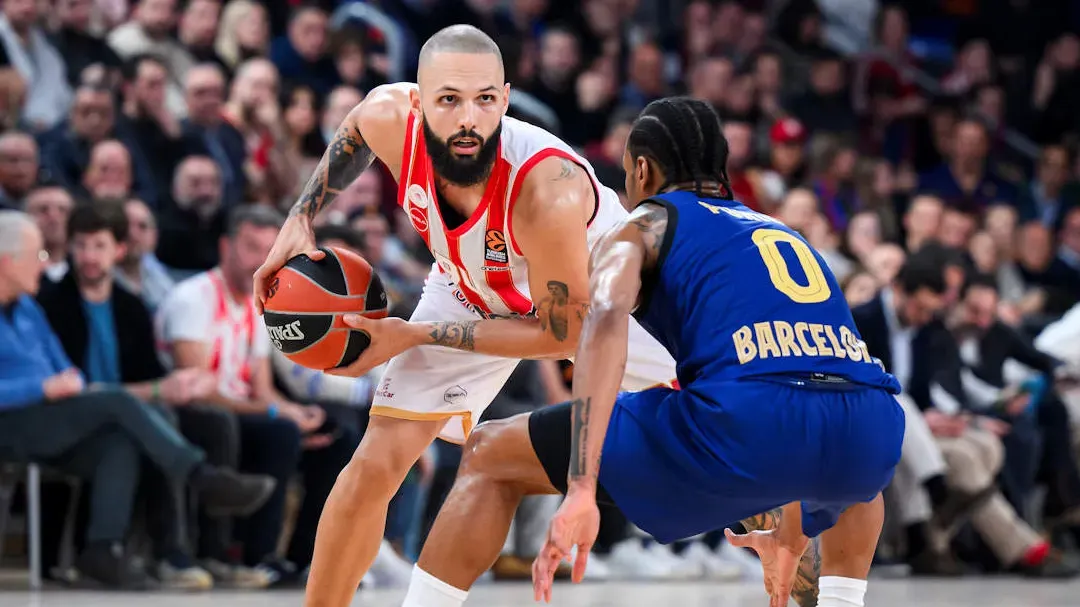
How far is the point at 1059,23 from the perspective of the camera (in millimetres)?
14961

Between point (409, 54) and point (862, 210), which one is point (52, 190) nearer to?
point (409, 54)

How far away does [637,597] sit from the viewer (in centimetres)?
671

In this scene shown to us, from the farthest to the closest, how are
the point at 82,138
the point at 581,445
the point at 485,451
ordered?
the point at 82,138, the point at 485,451, the point at 581,445

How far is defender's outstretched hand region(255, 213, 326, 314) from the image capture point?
4230 mm

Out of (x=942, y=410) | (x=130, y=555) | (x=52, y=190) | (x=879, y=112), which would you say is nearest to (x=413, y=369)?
(x=130, y=555)

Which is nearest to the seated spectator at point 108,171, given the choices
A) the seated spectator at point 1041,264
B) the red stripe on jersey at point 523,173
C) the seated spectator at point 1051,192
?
the red stripe on jersey at point 523,173

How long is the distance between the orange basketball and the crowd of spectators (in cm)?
277

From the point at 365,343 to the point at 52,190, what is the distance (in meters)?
3.85

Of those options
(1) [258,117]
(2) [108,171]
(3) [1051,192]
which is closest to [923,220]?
(3) [1051,192]

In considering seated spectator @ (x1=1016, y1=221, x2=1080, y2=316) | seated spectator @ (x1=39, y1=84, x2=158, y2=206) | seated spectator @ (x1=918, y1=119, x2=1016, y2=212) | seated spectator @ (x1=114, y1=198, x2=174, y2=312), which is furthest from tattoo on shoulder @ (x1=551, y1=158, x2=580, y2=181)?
seated spectator @ (x1=918, y1=119, x2=1016, y2=212)

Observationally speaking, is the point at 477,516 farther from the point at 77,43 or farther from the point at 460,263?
the point at 77,43

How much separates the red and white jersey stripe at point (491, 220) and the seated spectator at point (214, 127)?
4.37 meters

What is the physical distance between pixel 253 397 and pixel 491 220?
3627mm

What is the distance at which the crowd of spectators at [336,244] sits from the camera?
6941 mm
